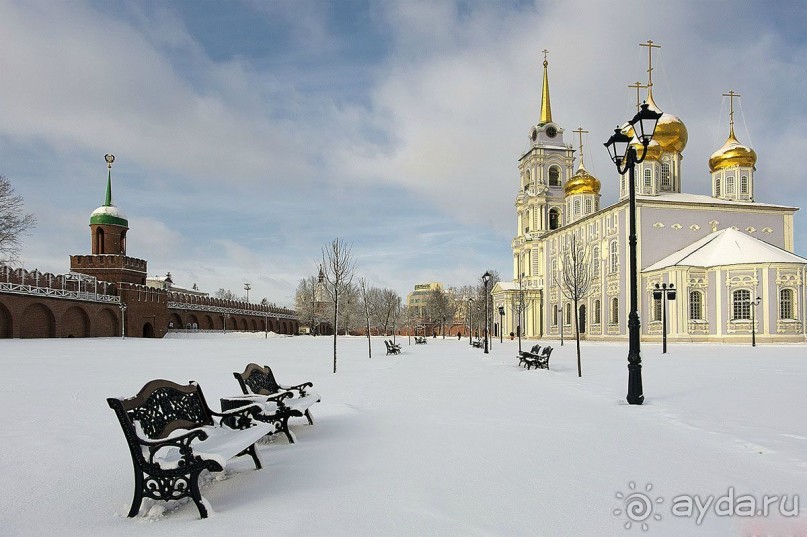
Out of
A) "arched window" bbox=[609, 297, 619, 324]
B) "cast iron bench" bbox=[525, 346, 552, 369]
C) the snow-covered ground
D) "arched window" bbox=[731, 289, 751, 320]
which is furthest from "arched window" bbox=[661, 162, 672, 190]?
the snow-covered ground

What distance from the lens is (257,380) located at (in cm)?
850

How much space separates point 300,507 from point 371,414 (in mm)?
4712

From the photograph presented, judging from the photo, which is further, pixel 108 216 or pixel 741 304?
pixel 108 216

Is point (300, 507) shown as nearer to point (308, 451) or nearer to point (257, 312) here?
point (308, 451)

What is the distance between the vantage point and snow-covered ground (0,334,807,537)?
4.54 metres

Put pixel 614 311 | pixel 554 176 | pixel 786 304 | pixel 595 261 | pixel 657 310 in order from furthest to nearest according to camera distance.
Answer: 1. pixel 554 176
2. pixel 595 261
3. pixel 614 311
4. pixel 657 310
5. pixel 786 304

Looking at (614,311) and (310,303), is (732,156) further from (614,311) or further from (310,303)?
(310,303)

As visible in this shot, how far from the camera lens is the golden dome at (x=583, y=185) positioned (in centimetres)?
6550

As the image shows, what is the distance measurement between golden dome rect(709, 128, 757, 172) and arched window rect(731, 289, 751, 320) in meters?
15.1

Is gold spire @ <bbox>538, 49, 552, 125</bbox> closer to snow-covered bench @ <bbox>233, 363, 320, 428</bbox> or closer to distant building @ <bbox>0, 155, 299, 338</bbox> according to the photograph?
distant building @ <bbox>0, 155, 299, 338</bbox>

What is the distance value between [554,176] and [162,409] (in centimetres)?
7126

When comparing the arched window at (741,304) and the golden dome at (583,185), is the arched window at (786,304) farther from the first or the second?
the golden dome at (583,185)

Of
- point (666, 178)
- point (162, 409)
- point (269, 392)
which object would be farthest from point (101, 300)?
point (666, 178)

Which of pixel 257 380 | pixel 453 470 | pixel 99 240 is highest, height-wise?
pixel 99 240
